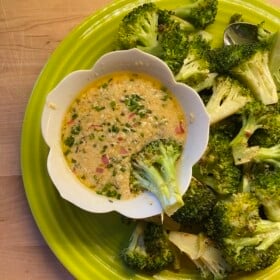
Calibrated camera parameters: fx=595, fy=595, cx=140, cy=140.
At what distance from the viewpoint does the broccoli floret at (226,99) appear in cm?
185

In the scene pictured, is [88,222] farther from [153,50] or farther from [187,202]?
[153,50]

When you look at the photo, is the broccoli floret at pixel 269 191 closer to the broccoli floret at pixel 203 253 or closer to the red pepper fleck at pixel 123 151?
the broccoli floret at pixel 203 253

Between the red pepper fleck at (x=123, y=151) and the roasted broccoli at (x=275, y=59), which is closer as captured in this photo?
the red pepper fleck at (x=123, y=151)

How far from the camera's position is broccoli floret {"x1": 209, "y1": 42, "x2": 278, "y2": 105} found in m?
1.87

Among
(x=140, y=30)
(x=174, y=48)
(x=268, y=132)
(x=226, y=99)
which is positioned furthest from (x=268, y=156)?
(x=140, y=30)

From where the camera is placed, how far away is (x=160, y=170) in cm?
175

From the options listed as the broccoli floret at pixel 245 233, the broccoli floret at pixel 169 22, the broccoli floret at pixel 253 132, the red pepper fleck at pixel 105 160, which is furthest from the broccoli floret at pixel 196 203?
the broccoli floret at pixel 169 22

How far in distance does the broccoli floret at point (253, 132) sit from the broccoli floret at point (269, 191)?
0.05m

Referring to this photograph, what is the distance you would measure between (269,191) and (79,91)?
648 mm

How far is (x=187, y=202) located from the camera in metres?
1.81

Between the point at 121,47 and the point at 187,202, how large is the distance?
550 mm

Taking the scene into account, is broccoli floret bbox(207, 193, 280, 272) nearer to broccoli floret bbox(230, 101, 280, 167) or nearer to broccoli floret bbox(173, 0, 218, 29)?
broccoli floret bbox(230, 101, 280, 167)

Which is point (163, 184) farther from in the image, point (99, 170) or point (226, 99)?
point (226, 99)

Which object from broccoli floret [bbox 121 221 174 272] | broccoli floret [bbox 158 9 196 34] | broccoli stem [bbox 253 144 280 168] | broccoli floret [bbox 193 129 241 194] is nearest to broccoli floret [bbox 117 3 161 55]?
broccoli floret [bbox 158 9 196 34]
